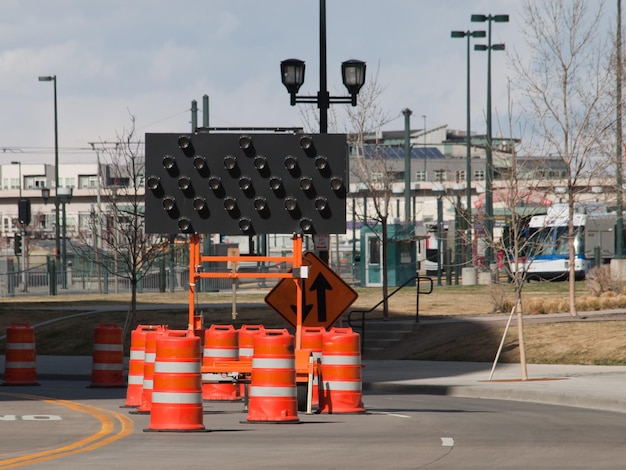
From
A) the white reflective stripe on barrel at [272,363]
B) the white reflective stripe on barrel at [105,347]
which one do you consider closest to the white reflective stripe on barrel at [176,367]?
the white reflective stripe on barrel at [272,363]

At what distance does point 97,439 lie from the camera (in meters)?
13.7

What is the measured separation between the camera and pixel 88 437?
45.7 ft

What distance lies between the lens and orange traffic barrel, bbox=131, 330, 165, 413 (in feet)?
56.3

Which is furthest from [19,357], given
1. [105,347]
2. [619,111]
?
[619,111]

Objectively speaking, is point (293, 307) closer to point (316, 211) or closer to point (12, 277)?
point (316, 211)

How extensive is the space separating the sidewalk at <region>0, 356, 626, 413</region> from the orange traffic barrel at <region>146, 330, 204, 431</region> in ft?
21.5

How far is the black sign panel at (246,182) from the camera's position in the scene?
57.9ft

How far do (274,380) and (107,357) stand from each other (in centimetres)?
796

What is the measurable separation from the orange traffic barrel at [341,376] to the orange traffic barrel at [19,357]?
7.67 metres

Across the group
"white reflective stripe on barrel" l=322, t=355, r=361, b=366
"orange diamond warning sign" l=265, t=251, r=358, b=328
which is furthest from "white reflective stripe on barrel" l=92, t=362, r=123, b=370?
"white reflective stripe on barrel" l=322, t=355, r=361, b=366

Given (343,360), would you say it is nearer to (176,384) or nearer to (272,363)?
(272,363)

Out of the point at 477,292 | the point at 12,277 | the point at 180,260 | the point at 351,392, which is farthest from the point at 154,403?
the point at 180,260

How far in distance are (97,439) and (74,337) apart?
20.7 meters

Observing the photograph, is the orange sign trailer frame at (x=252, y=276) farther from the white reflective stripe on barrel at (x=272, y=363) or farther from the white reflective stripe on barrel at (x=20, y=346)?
the white reflective stripe on barrel at (x=20, y=346)
